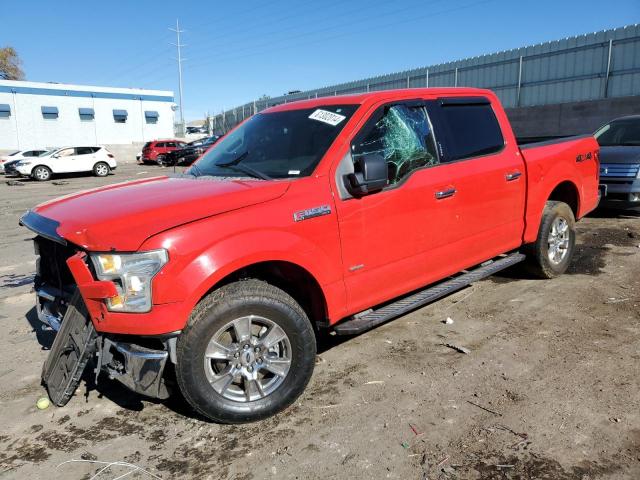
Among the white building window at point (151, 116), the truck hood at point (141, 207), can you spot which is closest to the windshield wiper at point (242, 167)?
the truck hood at point (141, 207)

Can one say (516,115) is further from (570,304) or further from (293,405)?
(293,405)

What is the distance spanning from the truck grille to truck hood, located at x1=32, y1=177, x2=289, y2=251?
711cm

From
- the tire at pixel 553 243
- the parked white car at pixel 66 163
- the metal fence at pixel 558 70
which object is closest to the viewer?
the tire at pixel 553 243

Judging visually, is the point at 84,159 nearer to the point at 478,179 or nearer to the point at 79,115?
the point at 79,115

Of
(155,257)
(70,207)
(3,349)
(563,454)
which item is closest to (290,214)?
(155,257)

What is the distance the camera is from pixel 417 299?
4.08m

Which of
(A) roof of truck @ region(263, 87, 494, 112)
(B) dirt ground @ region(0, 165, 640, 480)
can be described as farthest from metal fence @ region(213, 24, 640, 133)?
(B) dirt ground @ region(0, 165, 640, 480)

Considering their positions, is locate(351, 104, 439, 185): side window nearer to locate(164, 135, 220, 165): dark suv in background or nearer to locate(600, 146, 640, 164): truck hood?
locate(164, 135, 220, 165): dark suv in background

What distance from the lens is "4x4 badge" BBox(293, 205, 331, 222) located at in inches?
128

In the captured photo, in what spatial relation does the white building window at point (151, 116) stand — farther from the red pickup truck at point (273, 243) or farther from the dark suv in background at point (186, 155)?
the red pickup truck at point (273, 243)

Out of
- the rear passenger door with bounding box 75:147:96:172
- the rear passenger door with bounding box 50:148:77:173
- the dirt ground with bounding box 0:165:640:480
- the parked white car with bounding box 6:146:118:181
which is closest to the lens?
the dirt ground with bounding box 0:165:640:480

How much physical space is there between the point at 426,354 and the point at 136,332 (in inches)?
88.8

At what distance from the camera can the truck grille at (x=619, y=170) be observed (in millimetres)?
8191

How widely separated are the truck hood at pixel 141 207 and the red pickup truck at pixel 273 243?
12 millimetres
